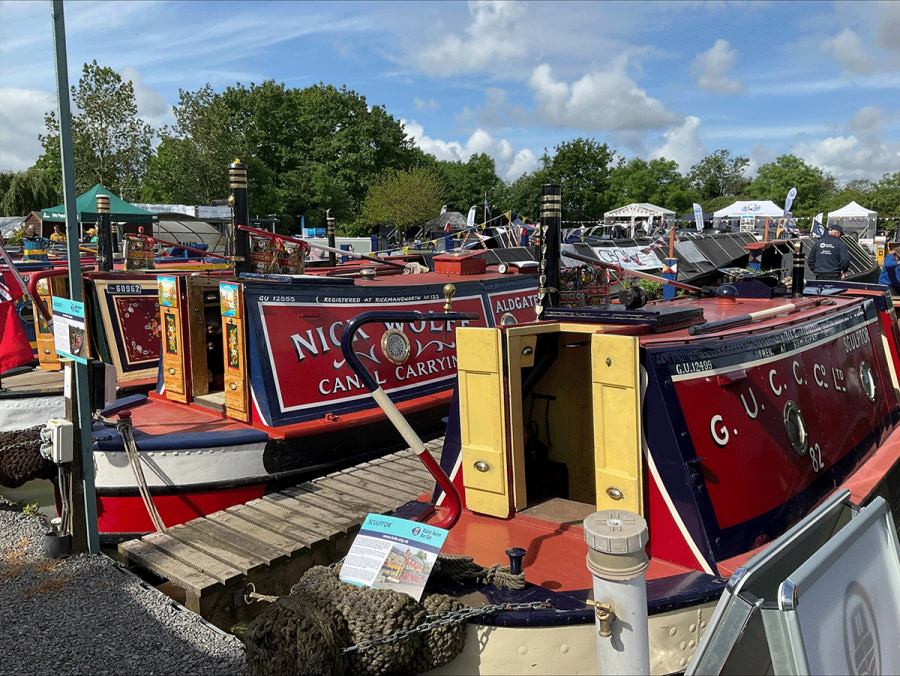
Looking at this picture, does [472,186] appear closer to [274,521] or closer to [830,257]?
[830,257]

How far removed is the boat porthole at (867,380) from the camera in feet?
19.5

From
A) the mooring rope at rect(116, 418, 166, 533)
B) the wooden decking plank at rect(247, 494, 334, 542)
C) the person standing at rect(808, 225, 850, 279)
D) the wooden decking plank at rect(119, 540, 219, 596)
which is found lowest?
the wooden decking plank at rect(119, 540, 219, 596)

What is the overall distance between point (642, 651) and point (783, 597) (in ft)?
2.42

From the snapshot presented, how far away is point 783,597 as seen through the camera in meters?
1.96

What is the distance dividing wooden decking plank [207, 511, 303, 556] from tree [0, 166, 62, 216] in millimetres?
40274

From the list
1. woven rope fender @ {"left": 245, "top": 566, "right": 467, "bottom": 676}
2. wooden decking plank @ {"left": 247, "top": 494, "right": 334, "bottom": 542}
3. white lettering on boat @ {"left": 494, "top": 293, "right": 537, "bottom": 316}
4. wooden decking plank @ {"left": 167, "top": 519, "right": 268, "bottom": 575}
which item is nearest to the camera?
woven rope fender @ {"left": 245, "top": 566, "right": 467, "bottom": 676}

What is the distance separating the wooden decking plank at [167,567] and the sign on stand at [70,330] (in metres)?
1.43

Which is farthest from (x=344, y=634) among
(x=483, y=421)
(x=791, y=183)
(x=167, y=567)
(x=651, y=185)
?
(x=791, y=183)

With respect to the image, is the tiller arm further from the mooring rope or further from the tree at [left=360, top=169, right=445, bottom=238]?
the tree at [left=360, top=169, right=445, bottom=238]

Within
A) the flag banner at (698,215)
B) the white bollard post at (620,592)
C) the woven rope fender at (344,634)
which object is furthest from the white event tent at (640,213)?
the white bollard post at (620,592)

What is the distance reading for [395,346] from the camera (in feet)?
26.2

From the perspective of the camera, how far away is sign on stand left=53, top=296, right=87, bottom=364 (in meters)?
4.95

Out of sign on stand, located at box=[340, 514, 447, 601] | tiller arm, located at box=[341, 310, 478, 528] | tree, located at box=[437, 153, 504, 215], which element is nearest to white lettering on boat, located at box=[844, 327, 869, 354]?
tiller arm, located at box=[341, 310, 478, 528]

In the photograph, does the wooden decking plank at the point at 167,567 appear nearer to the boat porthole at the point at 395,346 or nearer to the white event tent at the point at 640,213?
the boat porthole at the point at 395,346
